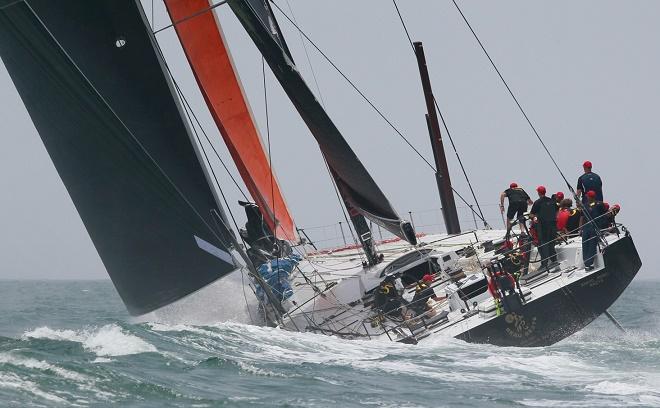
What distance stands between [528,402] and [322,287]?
240 inches

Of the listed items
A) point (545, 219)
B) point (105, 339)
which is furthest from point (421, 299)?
point (105, 339)

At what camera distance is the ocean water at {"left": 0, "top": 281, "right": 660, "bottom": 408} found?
422 inches

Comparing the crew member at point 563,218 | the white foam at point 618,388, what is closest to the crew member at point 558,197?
the crew member at point 563,218

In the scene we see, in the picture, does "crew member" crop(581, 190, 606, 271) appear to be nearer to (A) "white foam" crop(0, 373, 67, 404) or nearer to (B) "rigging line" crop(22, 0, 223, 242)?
(B) "rigging line" crop(22, 0, 223, 242)

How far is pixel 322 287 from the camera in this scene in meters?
16.6

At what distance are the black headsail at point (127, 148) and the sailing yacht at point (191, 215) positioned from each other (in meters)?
0.02

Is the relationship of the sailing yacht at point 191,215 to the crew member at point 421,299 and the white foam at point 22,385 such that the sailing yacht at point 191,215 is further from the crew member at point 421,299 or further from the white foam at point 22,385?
the white foam at point 22,385

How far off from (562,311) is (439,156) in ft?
22.4

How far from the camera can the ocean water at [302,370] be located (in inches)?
422

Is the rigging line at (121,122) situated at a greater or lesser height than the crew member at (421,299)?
greater

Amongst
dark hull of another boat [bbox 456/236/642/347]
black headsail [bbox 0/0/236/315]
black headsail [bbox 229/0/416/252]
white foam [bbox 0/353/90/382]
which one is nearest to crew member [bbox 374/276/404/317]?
black headsail [bbox 229/0/416/252]

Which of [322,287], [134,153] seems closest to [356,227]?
[322,287]

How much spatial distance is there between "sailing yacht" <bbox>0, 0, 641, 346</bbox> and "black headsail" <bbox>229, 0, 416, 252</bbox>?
0.02m

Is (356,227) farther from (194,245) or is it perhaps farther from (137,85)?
(137,85)
